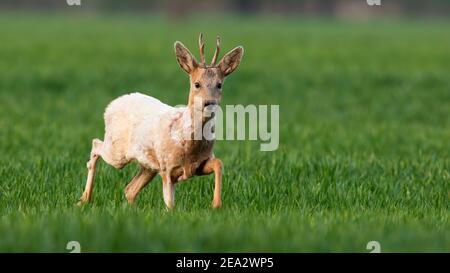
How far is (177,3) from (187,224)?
6024 cm

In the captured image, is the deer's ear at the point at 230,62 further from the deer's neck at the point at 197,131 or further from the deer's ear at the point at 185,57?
the deer's neck at the point at 197,131

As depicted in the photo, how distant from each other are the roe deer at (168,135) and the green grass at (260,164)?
294 millimetres

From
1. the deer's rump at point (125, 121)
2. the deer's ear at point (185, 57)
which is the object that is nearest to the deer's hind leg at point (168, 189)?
the deer's rump at point (125, 121)

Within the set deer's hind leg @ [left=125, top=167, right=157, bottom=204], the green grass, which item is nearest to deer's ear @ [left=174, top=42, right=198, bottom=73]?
the green grass

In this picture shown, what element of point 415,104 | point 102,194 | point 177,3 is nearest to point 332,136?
point 415,104

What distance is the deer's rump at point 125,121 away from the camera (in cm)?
722

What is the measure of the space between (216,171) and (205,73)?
2.23ft

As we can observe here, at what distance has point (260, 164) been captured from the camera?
9.89 m

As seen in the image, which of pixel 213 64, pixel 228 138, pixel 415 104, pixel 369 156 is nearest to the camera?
pixel 213 64

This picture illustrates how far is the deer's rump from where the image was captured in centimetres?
722

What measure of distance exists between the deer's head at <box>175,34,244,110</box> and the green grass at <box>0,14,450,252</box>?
82cm

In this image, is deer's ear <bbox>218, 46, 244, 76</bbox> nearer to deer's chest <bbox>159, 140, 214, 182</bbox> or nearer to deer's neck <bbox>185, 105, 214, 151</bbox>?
deer's neck <bbox>185, 105, 214, 151</bbox>

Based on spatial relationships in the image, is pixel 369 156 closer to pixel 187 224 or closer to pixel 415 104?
pixel 187 224

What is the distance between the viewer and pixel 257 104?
1878cm
